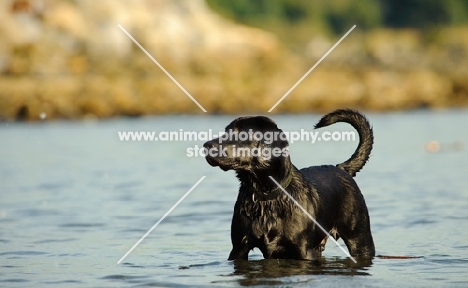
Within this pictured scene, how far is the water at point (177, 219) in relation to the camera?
370 inches

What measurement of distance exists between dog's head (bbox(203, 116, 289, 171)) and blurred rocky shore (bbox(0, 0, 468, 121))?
3342 centimetres

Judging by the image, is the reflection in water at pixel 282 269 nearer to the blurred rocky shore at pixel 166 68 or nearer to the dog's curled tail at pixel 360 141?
the dog's curled tail at pixel 360 141

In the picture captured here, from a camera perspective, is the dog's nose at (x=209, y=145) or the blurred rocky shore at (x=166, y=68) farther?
the blurred rocky shore at (x=166, y=68)

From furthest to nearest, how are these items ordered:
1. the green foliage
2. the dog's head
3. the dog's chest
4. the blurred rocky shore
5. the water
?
the green foliage < the blurred rocky shore < the water < the dog's chest < the dog's head

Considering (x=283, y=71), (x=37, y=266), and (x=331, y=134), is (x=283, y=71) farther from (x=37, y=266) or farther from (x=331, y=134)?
(x=37, y=266)

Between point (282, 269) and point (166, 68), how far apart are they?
141 ft

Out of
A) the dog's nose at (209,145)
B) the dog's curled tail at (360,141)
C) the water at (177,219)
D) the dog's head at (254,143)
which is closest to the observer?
the dog's nose at (209,145)

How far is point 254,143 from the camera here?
905 cm

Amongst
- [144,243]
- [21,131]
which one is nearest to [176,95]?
[21,131]

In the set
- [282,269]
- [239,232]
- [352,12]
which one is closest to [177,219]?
[239,232]

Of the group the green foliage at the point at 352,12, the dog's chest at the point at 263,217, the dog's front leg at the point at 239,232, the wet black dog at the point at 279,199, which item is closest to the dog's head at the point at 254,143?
the wet black dog at the point at 279,199

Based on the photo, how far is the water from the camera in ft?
30.9

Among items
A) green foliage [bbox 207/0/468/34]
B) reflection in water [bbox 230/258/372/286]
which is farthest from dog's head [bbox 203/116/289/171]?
green foliage [bbox 207/0/468/34]

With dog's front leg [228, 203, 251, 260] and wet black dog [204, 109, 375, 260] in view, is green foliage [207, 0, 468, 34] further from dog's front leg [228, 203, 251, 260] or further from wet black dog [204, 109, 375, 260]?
dog's front leg [228, 203, 251, 260]
